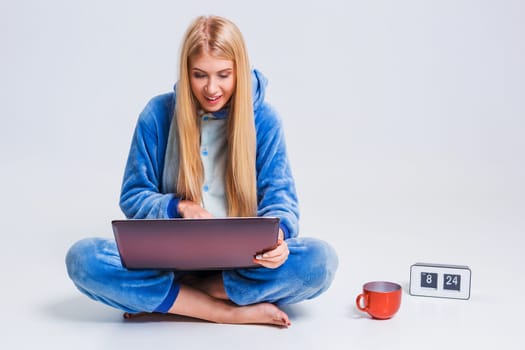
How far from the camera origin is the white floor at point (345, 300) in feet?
7.64

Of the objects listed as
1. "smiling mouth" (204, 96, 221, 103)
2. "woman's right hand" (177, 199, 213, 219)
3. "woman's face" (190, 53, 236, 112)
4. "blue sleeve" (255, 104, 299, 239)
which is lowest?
"woman's right hand" (177, 199, 213, 219)

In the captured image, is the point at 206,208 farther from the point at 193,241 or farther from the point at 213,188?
the point at 193,241

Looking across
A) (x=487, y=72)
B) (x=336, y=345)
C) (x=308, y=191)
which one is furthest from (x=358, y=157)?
(x=336, y=345)

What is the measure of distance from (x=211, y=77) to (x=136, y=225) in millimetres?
547

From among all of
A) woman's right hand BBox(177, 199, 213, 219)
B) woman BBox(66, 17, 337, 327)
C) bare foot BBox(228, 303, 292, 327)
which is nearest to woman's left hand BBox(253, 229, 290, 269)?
woman BBox(66, 17, 337, 327)

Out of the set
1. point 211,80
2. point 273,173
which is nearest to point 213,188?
point 273,173

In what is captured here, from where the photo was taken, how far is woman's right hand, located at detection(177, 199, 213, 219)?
2477 mm

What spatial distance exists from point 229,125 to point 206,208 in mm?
264

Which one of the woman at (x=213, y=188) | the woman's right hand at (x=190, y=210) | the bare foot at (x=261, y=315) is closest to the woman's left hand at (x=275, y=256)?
the woman at (x=213, y=188)

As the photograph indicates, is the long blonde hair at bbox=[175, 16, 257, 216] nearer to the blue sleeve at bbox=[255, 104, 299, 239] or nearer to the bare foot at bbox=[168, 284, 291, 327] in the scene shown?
the blue sleeve at bbox=[255, 104, 299, 239]

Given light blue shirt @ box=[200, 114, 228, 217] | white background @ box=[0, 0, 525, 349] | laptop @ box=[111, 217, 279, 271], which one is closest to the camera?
laptop @ box=[111, 217, 279, 271]

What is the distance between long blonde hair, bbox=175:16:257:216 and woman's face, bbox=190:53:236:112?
0.6 inches

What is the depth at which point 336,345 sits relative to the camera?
228cm

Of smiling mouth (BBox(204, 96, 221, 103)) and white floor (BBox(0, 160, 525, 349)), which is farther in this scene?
smiling mouth (BBox(204, 96, 221, 103))
